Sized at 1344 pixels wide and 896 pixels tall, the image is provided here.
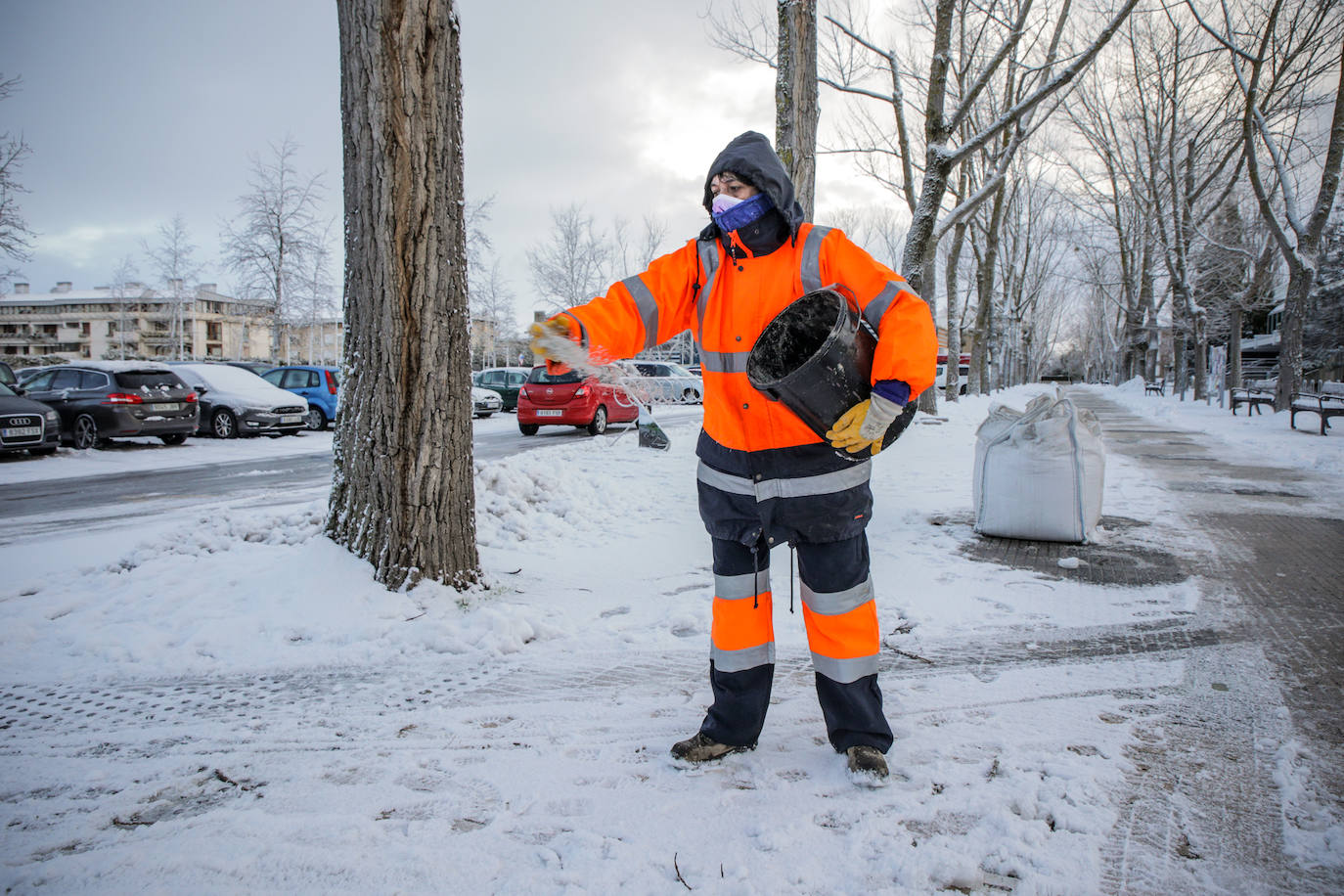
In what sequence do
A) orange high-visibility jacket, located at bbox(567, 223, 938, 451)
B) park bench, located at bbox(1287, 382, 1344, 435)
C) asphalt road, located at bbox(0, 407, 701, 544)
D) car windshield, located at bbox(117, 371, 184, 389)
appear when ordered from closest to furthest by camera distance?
orange high-visibility jacket, located at bbox(567, 223, 938, 451) < asphalt road, located at bbox(0, 407, 701, 544) < park bench, located at bbox(1287, 382, 1344, 435) < car windshield, located at bbox(117, 371, 184, 389)

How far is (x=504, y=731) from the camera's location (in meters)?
2.55

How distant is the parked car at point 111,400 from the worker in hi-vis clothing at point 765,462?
13.3 metres

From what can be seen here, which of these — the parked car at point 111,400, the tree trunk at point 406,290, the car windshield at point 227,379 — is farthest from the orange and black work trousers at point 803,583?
the car windshield at point 227,379

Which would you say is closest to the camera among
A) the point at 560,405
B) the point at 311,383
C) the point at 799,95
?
the point at 799,95

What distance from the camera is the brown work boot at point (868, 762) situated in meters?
2.18

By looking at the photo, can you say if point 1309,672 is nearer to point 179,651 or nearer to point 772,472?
point 772,472

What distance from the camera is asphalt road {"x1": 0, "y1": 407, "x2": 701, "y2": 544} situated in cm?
670

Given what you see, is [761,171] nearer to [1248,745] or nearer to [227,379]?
[1248,745]

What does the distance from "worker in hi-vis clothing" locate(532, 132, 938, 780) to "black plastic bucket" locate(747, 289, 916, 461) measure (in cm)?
4

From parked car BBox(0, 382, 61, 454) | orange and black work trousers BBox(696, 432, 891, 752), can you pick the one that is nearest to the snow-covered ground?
orange and black work trousers BBox(696, 432, 891, 752)

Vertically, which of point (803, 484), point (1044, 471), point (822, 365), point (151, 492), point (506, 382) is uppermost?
point (506, 382)

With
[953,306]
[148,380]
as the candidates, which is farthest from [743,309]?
[953,306]

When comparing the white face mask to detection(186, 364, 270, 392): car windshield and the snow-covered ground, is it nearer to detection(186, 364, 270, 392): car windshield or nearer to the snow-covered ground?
the snow-covered ground

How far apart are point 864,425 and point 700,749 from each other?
1.14 meters
